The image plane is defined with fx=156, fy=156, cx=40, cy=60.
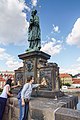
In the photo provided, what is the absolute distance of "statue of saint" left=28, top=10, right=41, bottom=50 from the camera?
9.36 metres

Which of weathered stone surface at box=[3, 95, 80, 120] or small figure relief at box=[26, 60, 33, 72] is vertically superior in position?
small figure relief at box=[26, 60, 33, 72]

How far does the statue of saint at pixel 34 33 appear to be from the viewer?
9361mm

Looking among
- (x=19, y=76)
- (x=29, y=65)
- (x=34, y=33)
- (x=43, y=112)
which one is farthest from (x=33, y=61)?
(x=43, y=112)

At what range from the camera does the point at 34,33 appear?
9539mm

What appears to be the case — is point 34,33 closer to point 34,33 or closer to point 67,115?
point 34,33

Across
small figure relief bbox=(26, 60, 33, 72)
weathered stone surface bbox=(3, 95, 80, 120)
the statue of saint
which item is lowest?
weathered stone surface bbox=(3, 95, 80, 120)

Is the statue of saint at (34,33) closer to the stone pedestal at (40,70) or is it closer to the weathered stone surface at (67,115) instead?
the stone pedestal at (40,70)

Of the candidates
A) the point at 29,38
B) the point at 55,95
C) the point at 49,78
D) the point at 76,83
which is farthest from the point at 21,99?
the point at 76,83

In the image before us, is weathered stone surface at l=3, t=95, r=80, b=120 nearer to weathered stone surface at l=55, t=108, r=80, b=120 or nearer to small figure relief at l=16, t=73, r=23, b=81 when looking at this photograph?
weathered stone surface at l=55, t=108, r=80, b=120

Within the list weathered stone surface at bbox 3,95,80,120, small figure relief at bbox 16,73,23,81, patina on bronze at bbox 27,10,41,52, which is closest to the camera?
weathered stone surface at bbox 3,95,80,120

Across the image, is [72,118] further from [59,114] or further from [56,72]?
[56,72]

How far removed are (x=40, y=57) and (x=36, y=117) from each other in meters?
5.20

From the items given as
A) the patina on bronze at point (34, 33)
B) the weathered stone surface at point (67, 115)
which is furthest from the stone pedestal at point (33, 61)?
the weathered stone surface at point (67, 115)

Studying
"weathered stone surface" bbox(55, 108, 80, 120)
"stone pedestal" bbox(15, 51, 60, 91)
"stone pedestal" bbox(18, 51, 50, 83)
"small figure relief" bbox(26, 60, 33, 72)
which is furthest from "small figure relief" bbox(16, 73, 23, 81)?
"weathered stone surface" bbox(55, 108, 80, 120)
